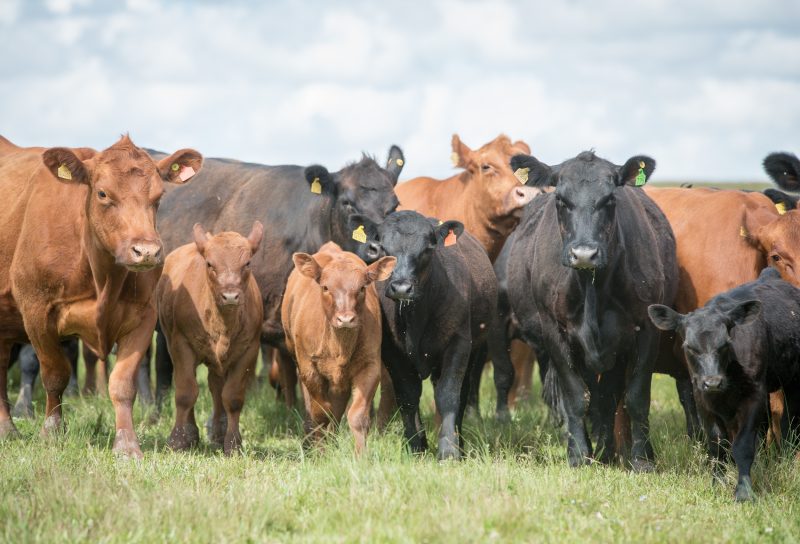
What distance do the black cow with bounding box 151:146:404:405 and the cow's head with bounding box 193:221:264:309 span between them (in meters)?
1.66

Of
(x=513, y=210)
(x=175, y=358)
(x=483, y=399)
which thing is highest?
(x=513, y=210)

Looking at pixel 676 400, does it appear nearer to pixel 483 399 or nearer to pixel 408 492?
pixel 483 399

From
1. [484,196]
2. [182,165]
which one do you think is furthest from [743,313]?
[484,196]

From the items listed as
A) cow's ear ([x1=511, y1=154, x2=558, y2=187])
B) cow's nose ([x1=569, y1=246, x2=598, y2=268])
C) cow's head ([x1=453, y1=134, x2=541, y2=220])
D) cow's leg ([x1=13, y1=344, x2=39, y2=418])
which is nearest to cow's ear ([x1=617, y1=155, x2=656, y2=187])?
cow's ear ([x1=511, y1=154, x2=558, y2=187])

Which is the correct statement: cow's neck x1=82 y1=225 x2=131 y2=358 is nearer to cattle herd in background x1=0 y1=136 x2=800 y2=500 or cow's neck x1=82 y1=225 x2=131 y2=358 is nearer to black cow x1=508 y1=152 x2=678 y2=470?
cattle herd in background x1=0 y1=136 x2=800 y2=500

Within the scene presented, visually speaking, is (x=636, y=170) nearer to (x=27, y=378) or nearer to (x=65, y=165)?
(x=65, y=165)

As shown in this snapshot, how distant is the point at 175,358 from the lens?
330 inches

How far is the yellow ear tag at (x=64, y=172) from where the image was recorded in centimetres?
775

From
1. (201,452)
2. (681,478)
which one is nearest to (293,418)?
(201,452)

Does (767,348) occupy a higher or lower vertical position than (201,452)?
higher

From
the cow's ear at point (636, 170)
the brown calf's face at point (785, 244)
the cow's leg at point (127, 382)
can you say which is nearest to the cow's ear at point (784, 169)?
the brown calf's face at point (785, 244)

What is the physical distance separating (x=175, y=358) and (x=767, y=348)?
168 inches

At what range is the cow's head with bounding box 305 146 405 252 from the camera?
10141 millimetres

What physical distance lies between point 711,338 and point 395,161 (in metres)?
5.46
